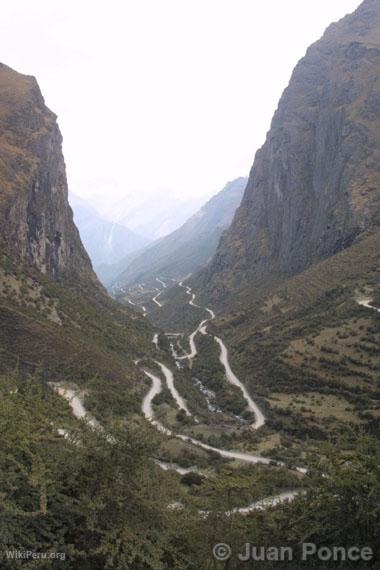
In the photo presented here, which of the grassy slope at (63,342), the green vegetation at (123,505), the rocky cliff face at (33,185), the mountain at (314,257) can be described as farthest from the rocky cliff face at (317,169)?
the green vegetation at (123,505)

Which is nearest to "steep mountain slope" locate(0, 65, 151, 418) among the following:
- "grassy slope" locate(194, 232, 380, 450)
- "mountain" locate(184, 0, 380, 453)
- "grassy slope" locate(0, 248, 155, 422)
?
"grassy slope" locate(0, 248, 155, 422)

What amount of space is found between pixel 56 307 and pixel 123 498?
52.2 meters

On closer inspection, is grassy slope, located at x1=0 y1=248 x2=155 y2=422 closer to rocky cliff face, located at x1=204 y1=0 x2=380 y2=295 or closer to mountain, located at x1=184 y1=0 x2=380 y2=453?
mountain, located at x1=184 y1=0 x2=380 y2=453

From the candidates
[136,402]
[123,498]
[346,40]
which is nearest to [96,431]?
[123,498]

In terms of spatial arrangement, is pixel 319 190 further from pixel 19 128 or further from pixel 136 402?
pixel 136 402

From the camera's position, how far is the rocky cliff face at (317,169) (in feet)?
403

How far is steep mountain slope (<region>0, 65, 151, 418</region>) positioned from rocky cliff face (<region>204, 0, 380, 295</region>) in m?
55.0

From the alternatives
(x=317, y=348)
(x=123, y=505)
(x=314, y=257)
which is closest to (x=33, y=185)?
(x=317, y=348)

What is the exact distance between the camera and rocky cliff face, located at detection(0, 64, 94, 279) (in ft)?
263

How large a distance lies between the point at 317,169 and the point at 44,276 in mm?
99513

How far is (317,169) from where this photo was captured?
147 m

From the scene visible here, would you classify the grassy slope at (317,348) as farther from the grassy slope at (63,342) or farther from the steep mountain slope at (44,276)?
the steep mountain slope at (44,276)

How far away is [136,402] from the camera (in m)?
52.2

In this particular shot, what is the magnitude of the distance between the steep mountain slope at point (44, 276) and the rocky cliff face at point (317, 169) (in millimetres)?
54979
